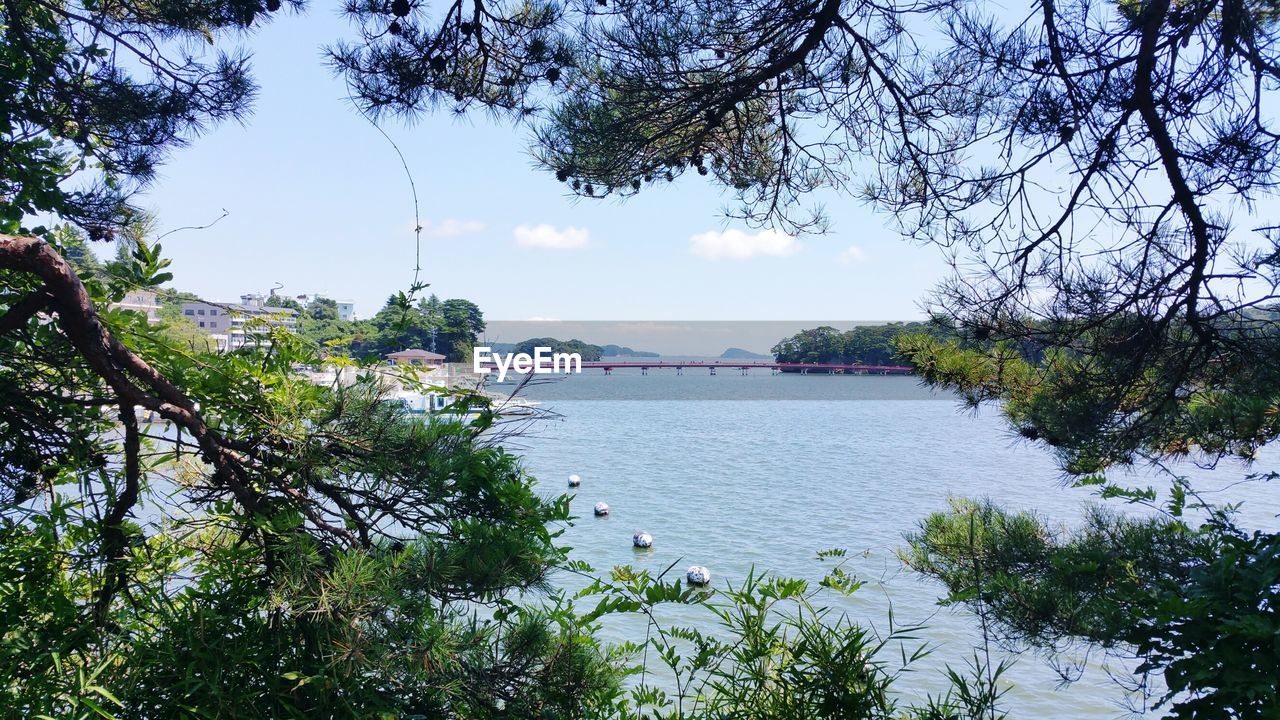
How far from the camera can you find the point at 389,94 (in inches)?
122

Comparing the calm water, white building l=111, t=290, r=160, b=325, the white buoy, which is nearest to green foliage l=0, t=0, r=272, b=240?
white building l=111, t=290, r=160, b=325

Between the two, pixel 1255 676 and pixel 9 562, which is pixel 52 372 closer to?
pixel 9 562

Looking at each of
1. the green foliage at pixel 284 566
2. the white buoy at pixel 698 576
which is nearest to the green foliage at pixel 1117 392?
the green foliage at pixel 284 566

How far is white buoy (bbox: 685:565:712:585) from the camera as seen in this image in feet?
29.2

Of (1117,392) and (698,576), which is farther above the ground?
(1117,392)

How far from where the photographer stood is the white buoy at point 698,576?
29.2 feet

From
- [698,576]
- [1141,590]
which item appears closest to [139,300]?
[1141,590]

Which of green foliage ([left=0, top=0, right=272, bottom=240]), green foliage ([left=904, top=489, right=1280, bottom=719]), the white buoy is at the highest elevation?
green foliage ([left=0, top=0, right=272, bottom=240])

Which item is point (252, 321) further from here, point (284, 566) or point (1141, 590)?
point (1141, 590)

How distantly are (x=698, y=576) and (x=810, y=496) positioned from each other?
7.28 m

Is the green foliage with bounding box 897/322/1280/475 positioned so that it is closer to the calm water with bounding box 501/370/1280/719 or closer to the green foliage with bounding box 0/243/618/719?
the calm water with bounding box 501/370/1280/719

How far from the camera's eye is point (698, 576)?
29.4ft

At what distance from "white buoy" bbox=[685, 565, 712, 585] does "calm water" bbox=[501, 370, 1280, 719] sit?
1.26 feet

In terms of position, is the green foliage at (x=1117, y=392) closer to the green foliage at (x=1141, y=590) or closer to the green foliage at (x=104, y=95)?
the green foliage at (x=1141, y=590)
